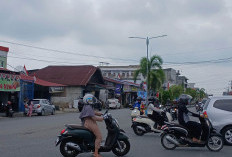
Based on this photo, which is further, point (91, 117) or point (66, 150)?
point (66, 150)

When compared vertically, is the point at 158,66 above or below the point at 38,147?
above

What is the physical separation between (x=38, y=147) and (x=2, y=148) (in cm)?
109

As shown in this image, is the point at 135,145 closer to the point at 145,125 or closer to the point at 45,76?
the point at 145,125

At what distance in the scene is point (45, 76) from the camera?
54188mm

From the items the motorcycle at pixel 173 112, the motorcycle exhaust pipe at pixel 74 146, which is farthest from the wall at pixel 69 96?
the motorcycle exhaust pipe at pixel 74 146

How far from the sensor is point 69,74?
5278 cm

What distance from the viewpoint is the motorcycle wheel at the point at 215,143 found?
35.1 ft

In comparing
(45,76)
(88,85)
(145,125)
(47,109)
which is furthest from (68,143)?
(45,76)

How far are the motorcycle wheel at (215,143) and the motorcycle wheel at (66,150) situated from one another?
417 centimetres

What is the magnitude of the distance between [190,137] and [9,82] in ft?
77.7

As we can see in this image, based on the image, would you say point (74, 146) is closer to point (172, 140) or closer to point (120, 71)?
point (172, 140)

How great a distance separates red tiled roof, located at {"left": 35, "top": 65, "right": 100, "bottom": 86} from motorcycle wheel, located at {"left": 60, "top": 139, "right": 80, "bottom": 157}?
39599mm

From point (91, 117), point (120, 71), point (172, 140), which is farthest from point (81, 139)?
point (120, 71)

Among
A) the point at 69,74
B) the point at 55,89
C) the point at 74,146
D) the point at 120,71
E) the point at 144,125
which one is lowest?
the point at 74,146
